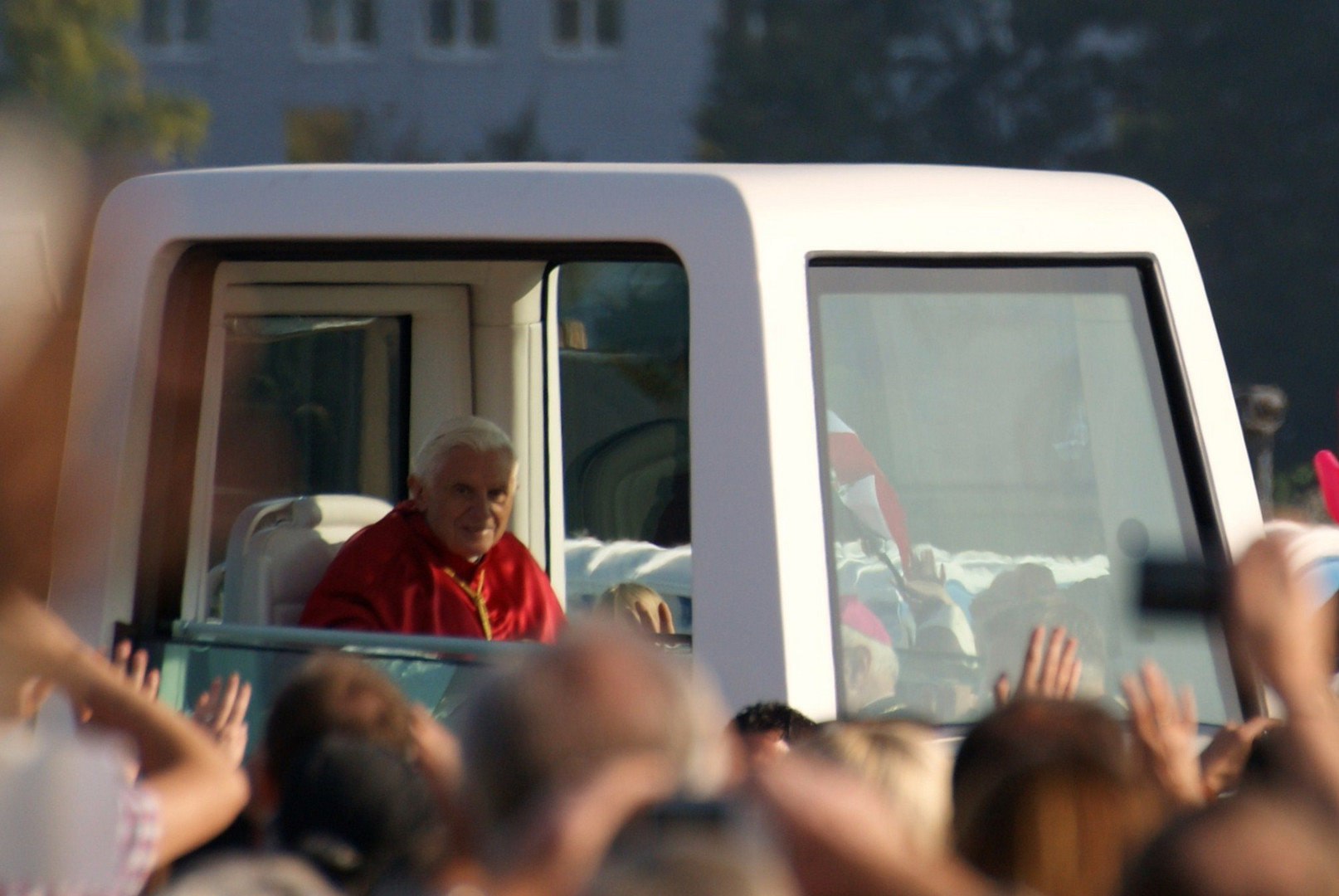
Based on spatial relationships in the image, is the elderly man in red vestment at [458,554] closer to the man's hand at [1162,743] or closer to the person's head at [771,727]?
the person's head at [771,727]

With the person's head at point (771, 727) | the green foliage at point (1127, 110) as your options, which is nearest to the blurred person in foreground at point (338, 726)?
the person's head at point (771, 727)

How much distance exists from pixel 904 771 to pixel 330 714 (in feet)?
1.83

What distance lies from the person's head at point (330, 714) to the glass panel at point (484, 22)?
146ft

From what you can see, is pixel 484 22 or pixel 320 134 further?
pixel 484 22

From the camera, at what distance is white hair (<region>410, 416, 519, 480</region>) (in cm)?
417

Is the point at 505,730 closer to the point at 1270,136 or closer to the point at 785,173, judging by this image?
the point at 785,173

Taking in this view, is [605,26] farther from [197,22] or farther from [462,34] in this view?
Answer: [197,22]

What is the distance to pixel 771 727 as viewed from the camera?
2.42 m

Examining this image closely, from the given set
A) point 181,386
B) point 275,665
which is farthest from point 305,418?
point 275,665

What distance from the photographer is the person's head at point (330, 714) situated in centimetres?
186

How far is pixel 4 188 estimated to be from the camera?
11.2ft

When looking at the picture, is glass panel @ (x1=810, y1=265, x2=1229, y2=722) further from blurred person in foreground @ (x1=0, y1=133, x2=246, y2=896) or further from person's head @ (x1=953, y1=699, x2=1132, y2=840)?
blurred person in foreground @ (x1=0, y1=133, x2=246, y2=896)

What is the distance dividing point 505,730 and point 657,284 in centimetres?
266

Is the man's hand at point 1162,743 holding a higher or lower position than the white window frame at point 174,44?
lower
